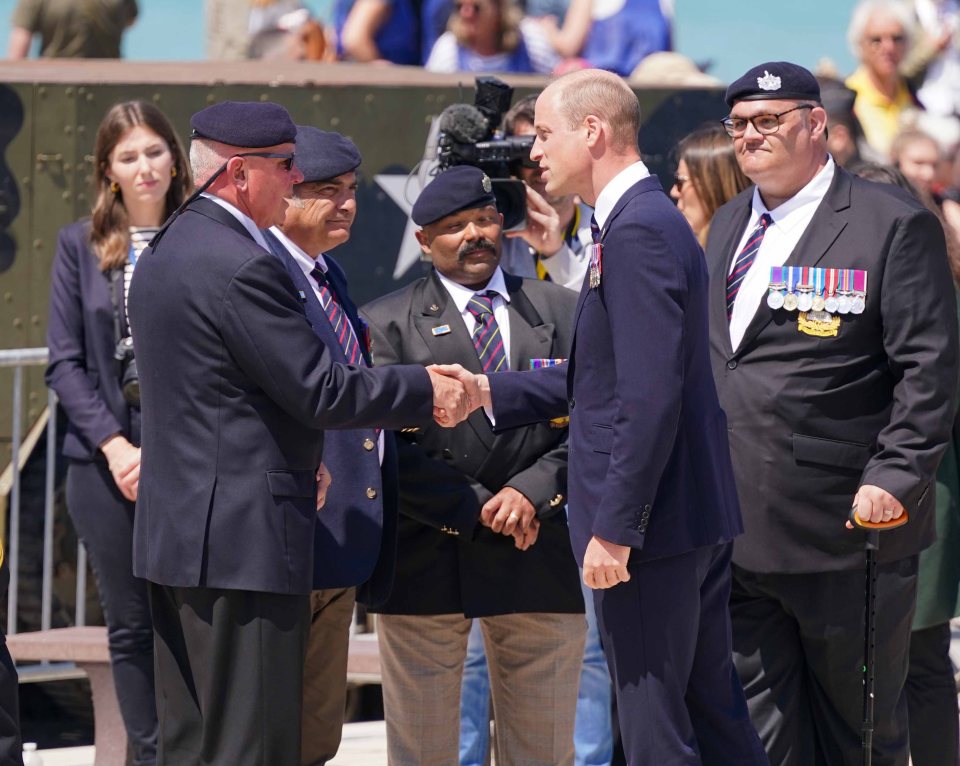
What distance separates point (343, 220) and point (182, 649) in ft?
3.96

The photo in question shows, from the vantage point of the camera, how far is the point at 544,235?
18.3 ft

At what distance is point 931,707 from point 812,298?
51.9 inches

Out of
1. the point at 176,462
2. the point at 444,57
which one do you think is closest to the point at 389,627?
the point at 176,462

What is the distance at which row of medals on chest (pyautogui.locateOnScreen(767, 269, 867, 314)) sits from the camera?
14.6ft

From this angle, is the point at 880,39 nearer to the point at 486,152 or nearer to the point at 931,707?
the point at 486,152

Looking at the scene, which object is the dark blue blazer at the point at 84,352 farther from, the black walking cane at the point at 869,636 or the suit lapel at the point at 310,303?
the black walking cane at the point at 869,636

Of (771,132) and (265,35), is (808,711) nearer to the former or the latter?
(771,132)

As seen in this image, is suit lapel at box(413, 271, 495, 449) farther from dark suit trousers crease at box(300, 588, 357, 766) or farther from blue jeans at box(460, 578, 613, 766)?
blue jeans at box(460, 578, 613, 766)

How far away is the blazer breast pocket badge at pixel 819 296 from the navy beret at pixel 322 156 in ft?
3.91

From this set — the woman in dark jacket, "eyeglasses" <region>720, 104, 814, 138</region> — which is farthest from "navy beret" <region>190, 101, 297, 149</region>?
the woman in dark jacket

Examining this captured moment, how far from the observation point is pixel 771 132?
180 inches

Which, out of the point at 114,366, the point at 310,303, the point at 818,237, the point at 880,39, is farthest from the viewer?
the point at 880,39

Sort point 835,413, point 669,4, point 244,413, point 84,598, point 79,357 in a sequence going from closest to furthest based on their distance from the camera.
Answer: point 244,413
point 835,413
point 79,357
point 84,598
point 669,4

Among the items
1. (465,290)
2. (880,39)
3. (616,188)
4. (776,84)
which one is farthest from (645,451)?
(880,39)
